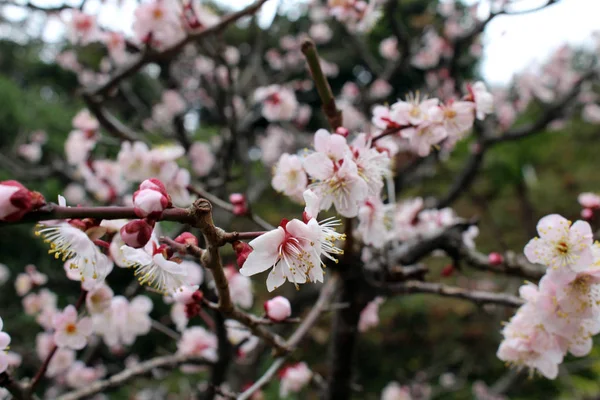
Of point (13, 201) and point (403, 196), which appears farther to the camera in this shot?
point (403, 196)

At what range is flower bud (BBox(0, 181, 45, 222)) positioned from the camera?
0.46m

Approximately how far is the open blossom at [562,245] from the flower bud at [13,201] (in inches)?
33.5

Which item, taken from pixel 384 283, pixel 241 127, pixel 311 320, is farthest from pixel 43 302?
pixel 384 283

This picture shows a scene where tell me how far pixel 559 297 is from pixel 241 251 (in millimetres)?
620

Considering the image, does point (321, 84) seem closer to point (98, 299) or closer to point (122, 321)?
point (98, 299)

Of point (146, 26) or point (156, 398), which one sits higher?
point (146, 26)

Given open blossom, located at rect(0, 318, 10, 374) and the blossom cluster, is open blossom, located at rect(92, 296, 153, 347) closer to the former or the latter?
open blossom, located at rect(0, 318, 10, 374)

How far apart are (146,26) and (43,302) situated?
1.48 metres

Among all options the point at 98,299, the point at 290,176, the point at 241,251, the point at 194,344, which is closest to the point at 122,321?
the point at 98,299

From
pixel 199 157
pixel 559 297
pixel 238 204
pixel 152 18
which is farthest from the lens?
pixel 199 157

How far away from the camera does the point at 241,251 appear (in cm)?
60

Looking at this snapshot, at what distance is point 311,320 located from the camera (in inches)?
46.4

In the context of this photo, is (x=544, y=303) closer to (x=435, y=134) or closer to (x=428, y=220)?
(x=435, y=134)

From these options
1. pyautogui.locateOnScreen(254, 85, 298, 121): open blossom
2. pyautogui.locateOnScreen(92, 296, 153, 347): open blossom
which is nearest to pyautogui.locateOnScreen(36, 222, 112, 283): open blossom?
pyautogui.locateOnScreen(92, 296, 153, 347): open blossom
